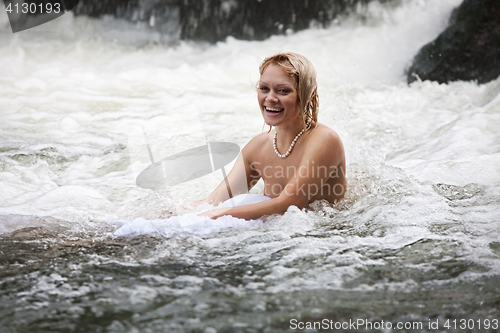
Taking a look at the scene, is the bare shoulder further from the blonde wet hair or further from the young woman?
the blonde wet hair

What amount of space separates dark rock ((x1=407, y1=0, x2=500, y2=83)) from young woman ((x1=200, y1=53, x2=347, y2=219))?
4.60 m

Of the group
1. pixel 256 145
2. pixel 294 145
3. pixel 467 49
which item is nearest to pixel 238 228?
pixel 294 145

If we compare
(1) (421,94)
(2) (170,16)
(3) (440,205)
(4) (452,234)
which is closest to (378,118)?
(1) (421,94)

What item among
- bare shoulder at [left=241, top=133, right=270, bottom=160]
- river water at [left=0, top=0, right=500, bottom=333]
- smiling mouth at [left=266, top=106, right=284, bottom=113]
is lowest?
river water at [left=0, top=0, right=500, bottom=333]

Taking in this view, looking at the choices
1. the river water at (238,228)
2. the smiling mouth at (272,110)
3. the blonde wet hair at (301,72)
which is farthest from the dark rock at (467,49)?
the smiling mouth at (272,110)

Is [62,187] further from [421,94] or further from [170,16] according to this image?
[170,16]

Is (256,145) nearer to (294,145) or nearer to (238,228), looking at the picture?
(294,145)

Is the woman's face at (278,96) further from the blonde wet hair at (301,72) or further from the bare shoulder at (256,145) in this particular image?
the bare shoulder at (256,145)

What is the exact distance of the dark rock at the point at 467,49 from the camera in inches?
252

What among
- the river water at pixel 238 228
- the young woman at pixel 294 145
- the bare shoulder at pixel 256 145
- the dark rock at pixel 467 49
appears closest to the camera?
the river water at pixel 238 228

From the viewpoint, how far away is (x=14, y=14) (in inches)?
398

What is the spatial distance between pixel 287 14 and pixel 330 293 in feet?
29.0

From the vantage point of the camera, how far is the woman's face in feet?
8.54

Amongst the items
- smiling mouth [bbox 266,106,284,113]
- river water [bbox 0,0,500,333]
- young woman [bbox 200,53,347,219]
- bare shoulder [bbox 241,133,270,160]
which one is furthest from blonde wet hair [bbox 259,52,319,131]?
river water [bbox 0,0,500,333]
